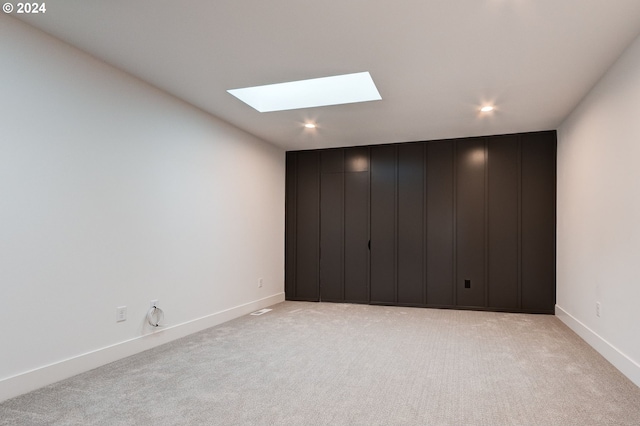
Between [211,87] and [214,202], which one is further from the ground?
[211,87]

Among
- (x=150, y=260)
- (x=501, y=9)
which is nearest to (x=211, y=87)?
(x=150, y=260)

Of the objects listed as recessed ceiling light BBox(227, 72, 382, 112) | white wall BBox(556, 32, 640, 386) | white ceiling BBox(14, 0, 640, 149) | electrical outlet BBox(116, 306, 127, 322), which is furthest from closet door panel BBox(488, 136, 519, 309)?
electrical outlet BBox(116, 306, 127, 322)

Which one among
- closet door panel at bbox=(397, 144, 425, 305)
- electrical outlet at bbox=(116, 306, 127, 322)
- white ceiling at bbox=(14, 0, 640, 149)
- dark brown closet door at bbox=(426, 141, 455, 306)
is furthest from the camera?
closet door panel at bbox=(397, 144, 425, 305)

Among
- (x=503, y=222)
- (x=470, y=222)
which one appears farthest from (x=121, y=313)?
(x=503, y=222)

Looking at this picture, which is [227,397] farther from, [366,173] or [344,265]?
[366,173]

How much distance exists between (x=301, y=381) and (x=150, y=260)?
1.84 metres

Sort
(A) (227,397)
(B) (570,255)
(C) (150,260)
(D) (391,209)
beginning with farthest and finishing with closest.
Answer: (D) (391,209), (B) (570,255), (C) (150,260), (A) (227,397)

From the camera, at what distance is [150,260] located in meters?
3.63

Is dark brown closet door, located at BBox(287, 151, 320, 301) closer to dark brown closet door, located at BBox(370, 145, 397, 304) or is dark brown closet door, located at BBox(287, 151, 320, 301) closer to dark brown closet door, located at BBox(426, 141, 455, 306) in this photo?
dark brown closet door, located at BBox(370, 145, 397, 304)

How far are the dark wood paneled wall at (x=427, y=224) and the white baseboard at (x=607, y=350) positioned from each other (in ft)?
3.17

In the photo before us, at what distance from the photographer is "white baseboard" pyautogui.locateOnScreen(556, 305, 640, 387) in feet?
9.01

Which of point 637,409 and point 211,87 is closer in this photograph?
point 637,409

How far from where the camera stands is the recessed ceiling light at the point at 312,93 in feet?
13.1

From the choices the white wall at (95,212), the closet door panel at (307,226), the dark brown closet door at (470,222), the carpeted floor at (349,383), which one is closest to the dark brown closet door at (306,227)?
the closet door panel at (307,226)
